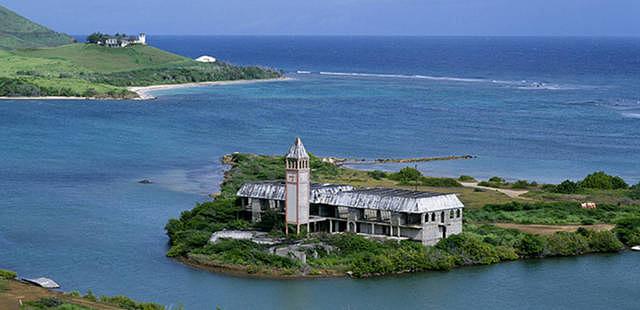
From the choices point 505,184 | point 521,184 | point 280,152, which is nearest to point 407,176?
point 505,184

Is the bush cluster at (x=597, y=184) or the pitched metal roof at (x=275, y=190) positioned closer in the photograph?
the pitched metal roof at (x=275, y=190)

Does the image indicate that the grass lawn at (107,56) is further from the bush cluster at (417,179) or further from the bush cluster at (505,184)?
the bush cluster at (505,184)

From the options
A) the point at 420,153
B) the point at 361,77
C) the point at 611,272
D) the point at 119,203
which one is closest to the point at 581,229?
the point at 611,272

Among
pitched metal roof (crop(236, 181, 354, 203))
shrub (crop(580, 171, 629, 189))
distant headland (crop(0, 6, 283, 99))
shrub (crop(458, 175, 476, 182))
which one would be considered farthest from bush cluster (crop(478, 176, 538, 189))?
distant headland (crop(0, 6, 283, 99))

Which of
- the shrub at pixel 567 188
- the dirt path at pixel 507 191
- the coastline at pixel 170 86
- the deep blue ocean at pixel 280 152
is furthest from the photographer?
the coastline at pixel 170 86

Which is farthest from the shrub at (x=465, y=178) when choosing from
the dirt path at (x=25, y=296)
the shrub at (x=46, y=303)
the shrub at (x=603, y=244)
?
the shrub at (x=46, y=303)

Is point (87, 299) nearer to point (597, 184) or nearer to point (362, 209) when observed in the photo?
point (362, 209)

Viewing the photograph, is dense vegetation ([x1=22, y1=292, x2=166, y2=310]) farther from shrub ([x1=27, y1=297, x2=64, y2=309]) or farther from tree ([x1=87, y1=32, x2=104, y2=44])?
tree ([x1=87, y1=32, x2=104, y2=44])
